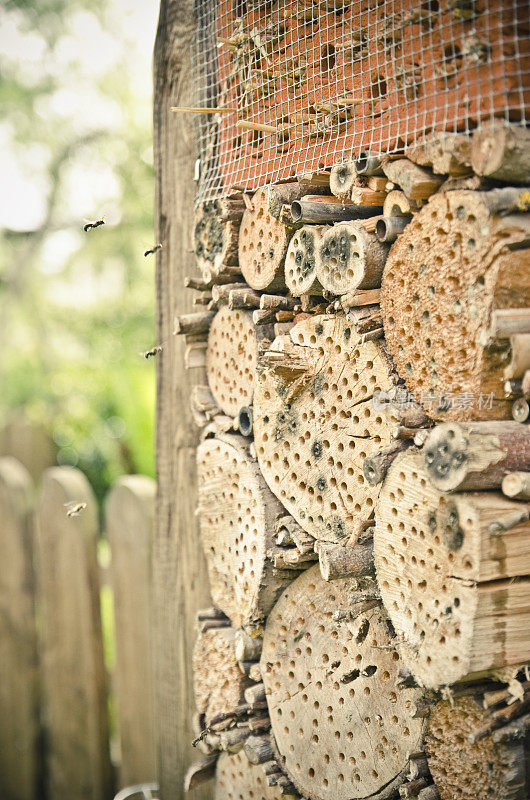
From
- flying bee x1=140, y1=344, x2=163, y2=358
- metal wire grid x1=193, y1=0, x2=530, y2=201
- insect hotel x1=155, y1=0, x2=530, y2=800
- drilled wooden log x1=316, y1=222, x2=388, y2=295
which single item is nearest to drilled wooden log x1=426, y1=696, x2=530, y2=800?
insect hotel x1=155, y1=0, x2=530, y2=800

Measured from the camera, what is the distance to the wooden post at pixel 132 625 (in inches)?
117

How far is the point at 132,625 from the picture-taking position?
305 centimetres

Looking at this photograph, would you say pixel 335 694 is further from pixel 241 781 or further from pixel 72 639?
pixel 72 639

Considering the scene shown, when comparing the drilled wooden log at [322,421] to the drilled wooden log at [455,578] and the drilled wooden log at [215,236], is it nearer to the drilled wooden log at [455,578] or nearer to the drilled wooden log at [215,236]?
the drilled wooden log at [455,578]

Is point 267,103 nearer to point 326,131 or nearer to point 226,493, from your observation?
point 326,131

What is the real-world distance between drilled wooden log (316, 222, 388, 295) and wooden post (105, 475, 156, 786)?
1544 millimetres

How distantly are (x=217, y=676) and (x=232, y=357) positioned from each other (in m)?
0.84

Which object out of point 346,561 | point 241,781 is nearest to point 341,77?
point 346,561

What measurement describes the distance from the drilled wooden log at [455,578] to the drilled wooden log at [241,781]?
0.70 metres

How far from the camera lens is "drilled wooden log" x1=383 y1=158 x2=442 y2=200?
1418mm

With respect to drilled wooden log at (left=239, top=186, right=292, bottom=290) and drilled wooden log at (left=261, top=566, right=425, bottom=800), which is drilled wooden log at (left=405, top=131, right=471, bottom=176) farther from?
drilled wooden log at (left=261, top=566, right=425, bottom=800)

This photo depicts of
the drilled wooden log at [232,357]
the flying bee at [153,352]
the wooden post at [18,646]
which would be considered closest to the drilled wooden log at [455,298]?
the drilled wooden log at [232,357]

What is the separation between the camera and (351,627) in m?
1.72

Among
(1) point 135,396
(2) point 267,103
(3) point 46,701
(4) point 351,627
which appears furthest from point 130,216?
(4) point 351,627
